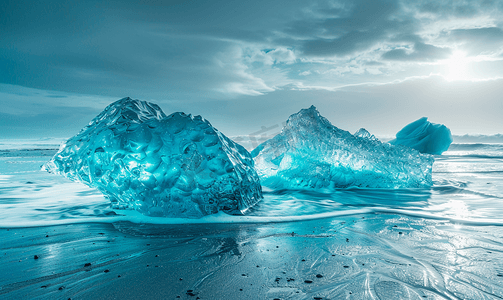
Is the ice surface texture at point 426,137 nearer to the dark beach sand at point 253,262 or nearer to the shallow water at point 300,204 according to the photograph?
the shallow water at point 300,204

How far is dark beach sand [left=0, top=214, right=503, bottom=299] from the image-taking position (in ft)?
4.36

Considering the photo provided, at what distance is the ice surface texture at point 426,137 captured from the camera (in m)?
13.0

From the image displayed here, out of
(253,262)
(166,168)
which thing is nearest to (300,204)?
(166,168)

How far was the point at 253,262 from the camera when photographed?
167 cm

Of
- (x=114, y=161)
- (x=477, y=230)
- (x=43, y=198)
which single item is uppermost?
(x=114, y=161)

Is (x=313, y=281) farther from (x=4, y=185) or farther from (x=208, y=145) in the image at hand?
(x=4, y=185)

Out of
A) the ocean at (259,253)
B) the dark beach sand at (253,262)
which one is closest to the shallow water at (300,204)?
the ocean at (259,253)

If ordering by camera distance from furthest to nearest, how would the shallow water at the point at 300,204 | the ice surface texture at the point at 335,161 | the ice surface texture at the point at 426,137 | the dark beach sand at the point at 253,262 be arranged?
the ice surface texture at the point at 426,137 < the ice surface texture at the point at 335,161 < the shallow water at the point at 300,204 < the dark beach sand at the point at 253,262

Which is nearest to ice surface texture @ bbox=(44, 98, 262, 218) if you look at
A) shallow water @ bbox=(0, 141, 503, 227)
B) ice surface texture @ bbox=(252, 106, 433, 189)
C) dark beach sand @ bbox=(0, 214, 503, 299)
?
shallow water @ bbox=(0, 141, 503, 227)

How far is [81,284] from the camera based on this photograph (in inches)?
55.5

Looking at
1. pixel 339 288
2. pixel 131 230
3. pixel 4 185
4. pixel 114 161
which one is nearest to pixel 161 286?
pixel 339 288

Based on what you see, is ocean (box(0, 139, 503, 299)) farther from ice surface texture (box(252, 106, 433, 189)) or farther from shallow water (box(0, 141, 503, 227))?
ice surface texture (box(252, 106, 433, 189))

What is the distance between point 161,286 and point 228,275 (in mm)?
338

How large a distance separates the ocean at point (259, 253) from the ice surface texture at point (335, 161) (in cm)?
152
